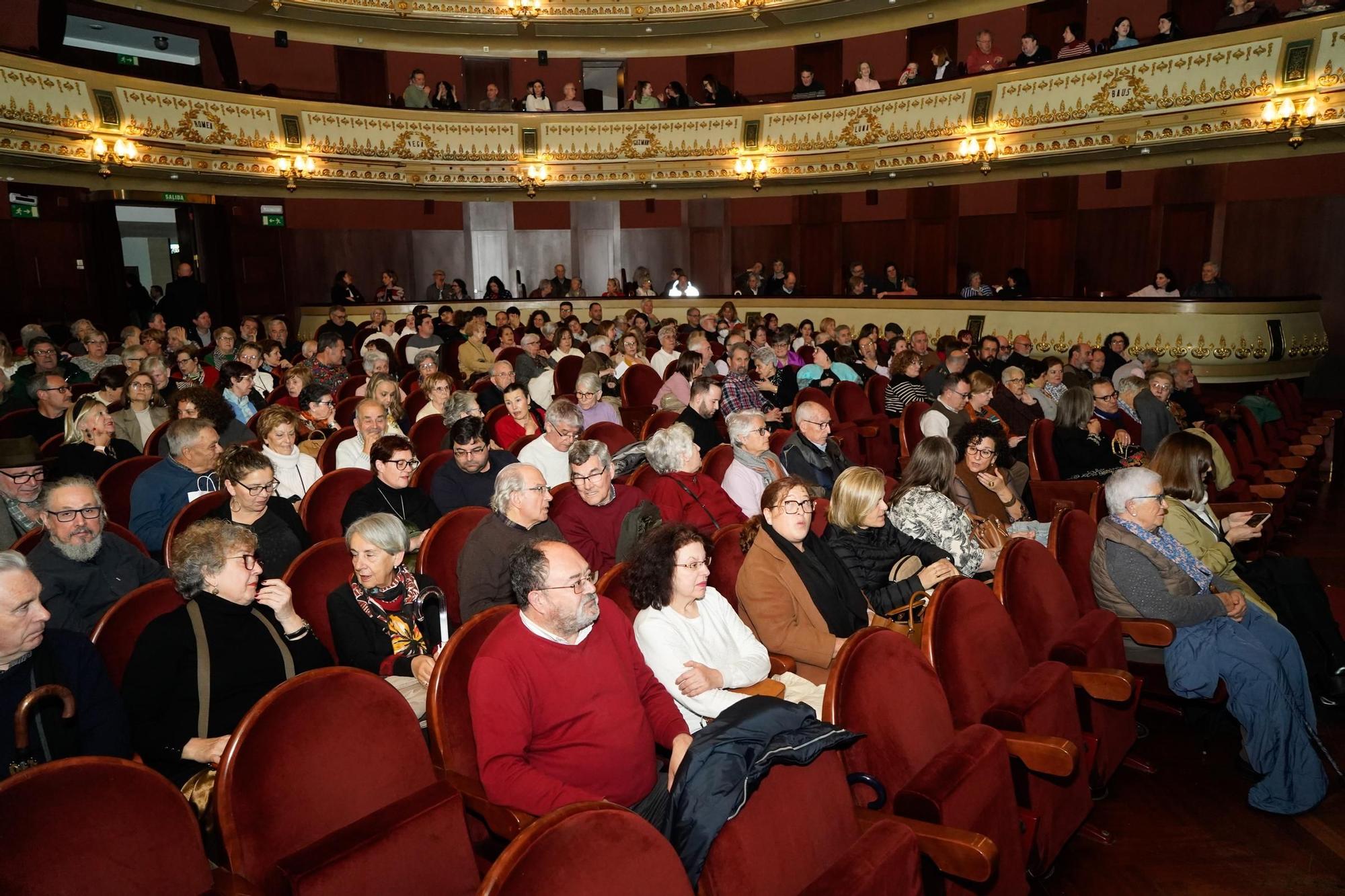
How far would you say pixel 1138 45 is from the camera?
10.2m

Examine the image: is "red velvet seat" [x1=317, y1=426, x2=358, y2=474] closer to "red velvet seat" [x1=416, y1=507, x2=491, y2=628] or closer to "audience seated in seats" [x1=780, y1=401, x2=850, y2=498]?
"red velvet seat" [x1=416, y1=507, x2=491, y2=628]

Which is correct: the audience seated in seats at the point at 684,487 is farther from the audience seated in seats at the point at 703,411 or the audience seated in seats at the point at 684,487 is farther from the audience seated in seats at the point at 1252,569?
the audience seated in seats at the point at 1252,569

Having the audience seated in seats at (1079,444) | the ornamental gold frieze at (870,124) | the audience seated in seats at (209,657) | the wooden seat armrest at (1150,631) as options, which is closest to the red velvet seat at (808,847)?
the audience seated in seats at (209,657)

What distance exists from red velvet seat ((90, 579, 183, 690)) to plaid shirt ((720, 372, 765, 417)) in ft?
12.8

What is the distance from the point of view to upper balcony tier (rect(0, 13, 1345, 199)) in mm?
9516

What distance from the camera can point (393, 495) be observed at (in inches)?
142

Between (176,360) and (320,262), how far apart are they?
752cm

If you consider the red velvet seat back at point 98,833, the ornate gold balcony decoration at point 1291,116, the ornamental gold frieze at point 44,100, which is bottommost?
the red velvet seat back at point 98,833

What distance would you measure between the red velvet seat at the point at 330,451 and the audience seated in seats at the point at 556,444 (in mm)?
1037

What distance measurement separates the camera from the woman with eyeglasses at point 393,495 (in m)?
3.50

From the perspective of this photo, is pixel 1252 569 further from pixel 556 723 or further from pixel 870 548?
pixel 556 723

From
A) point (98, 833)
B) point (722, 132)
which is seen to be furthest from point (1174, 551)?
point (722, 132)

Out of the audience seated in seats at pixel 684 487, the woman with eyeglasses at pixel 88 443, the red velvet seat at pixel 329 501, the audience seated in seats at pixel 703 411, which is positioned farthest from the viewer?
the audience seated in seats at pixel 703 411

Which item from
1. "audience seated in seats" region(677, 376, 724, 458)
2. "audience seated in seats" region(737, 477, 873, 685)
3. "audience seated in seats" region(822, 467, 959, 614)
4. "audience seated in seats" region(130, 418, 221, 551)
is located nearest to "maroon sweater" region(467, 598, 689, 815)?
"audience seated in seats" region(737, 477, 873, 685)
